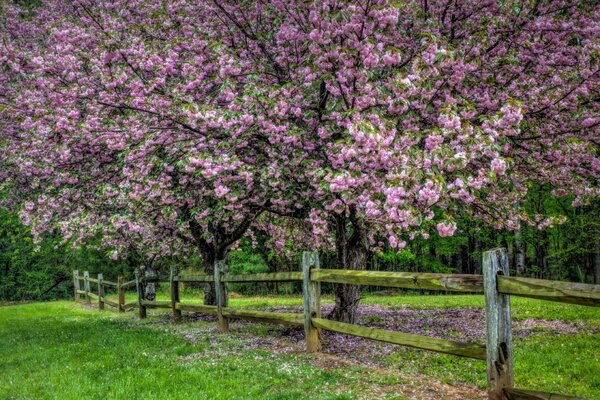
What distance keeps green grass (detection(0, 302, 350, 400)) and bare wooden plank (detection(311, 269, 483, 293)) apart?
4.69 ft

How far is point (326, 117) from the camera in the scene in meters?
9.52

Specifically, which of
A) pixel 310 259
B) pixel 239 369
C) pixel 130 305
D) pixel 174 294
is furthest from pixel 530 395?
pixel 130 305

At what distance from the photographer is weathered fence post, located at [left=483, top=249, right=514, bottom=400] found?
16.7ft

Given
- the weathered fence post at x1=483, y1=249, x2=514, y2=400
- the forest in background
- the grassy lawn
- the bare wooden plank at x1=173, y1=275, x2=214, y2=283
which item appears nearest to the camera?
the weathered fence post at x1=483, y1=249, x2=514, y2=400

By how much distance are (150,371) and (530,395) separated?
18.9 ft

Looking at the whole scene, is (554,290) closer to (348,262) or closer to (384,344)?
(384,344)

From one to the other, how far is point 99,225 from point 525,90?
1049 cm

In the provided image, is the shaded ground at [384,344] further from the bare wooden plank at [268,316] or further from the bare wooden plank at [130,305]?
the bare wooden plank at [130,305]

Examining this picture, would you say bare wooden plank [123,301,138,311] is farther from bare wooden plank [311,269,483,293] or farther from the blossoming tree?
bare wooden plank [311,269,483,293]

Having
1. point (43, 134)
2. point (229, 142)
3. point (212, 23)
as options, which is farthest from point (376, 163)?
point (43, 134)

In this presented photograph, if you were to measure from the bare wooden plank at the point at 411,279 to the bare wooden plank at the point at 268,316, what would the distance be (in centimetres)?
94

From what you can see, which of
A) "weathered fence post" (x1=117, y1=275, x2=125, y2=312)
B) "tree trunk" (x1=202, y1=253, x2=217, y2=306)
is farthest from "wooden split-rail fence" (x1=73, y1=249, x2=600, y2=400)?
"weathered fence post" (x1=117, y1=275, x2=125, y2=312)

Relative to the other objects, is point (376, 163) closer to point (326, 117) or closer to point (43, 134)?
point (326, 117)

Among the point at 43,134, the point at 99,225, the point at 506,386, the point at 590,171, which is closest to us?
the point at 506,386
